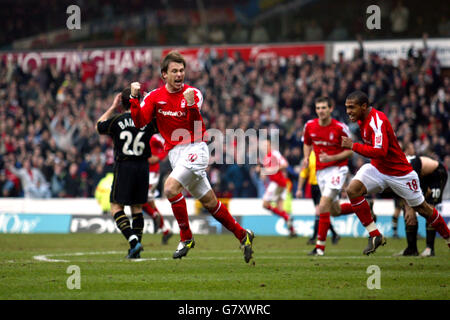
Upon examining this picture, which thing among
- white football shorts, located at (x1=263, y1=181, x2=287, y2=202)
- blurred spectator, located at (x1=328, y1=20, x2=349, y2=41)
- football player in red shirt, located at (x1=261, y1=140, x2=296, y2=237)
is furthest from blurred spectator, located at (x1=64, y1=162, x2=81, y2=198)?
blurred spectator, located at (x1=328, y1=20, x2=349, y2=41)

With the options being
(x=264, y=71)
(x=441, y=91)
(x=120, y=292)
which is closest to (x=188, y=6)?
(x=264, y=71)

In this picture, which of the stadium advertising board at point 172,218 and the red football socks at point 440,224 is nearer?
the red football socks at point 440,224

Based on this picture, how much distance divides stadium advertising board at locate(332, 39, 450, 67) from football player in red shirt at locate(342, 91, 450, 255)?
1550cm

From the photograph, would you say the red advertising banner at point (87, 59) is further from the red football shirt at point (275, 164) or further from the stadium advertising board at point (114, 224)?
the red football shirt at point (275, 164)

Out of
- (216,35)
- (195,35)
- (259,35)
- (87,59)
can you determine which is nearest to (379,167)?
(259,35)

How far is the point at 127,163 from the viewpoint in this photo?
433 inches

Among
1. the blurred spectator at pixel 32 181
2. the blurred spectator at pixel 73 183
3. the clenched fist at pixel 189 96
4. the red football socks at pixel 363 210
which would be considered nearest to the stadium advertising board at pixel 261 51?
the blurred spectator at pixel 73 183

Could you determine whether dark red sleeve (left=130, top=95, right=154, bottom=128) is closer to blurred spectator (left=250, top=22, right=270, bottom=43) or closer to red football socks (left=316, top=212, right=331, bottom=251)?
red football socks (left=316, top=212, right=331, bottom=251)

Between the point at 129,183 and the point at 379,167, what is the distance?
3.77 metres

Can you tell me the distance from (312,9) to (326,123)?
17.9 metres

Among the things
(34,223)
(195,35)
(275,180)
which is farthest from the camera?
(195,35)

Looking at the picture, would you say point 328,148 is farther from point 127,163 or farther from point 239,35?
point 239,35

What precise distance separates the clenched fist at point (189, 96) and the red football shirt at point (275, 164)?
9674 millimetres

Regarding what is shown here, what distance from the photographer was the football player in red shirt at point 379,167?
31.9ft
